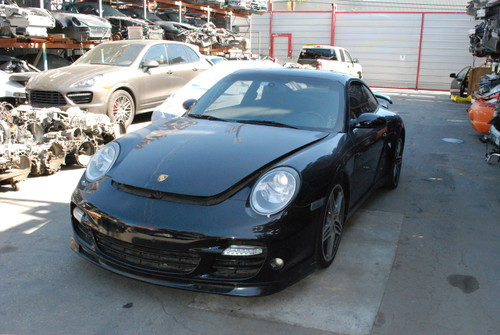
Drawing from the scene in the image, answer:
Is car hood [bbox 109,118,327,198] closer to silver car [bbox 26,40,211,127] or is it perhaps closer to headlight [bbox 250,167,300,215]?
headlight [bbox 250,167,300,215]

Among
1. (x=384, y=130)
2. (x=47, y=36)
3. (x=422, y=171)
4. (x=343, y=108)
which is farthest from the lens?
(x=47, y=36)

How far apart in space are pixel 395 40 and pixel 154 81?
1851 centimetres

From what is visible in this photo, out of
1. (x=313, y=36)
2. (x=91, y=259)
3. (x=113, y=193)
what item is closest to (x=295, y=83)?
(x=113, y=193)

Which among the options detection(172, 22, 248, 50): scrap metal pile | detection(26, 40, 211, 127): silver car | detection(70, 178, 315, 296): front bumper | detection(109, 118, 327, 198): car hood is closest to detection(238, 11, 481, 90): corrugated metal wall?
detection(172, 22, 248, 50): scrap metal pile

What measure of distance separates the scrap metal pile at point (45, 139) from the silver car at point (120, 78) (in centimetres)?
134

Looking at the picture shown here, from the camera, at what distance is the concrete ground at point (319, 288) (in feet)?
8.98

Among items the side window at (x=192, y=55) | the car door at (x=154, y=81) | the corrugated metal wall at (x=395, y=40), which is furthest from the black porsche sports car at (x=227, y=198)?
the corrugated metal wall at (x=395, y=40)

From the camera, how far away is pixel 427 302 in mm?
3043

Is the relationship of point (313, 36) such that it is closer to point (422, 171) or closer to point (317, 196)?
point (422, 171)

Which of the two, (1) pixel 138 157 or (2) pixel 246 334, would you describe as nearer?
(2) pixel 246 334

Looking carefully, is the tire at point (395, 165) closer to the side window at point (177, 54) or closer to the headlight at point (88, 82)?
the headlight at point (88, 82)

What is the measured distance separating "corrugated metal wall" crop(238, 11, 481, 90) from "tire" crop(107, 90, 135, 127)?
18850 mm

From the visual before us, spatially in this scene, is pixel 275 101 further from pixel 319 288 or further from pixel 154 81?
pixel 154 81

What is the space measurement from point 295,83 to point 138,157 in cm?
172
